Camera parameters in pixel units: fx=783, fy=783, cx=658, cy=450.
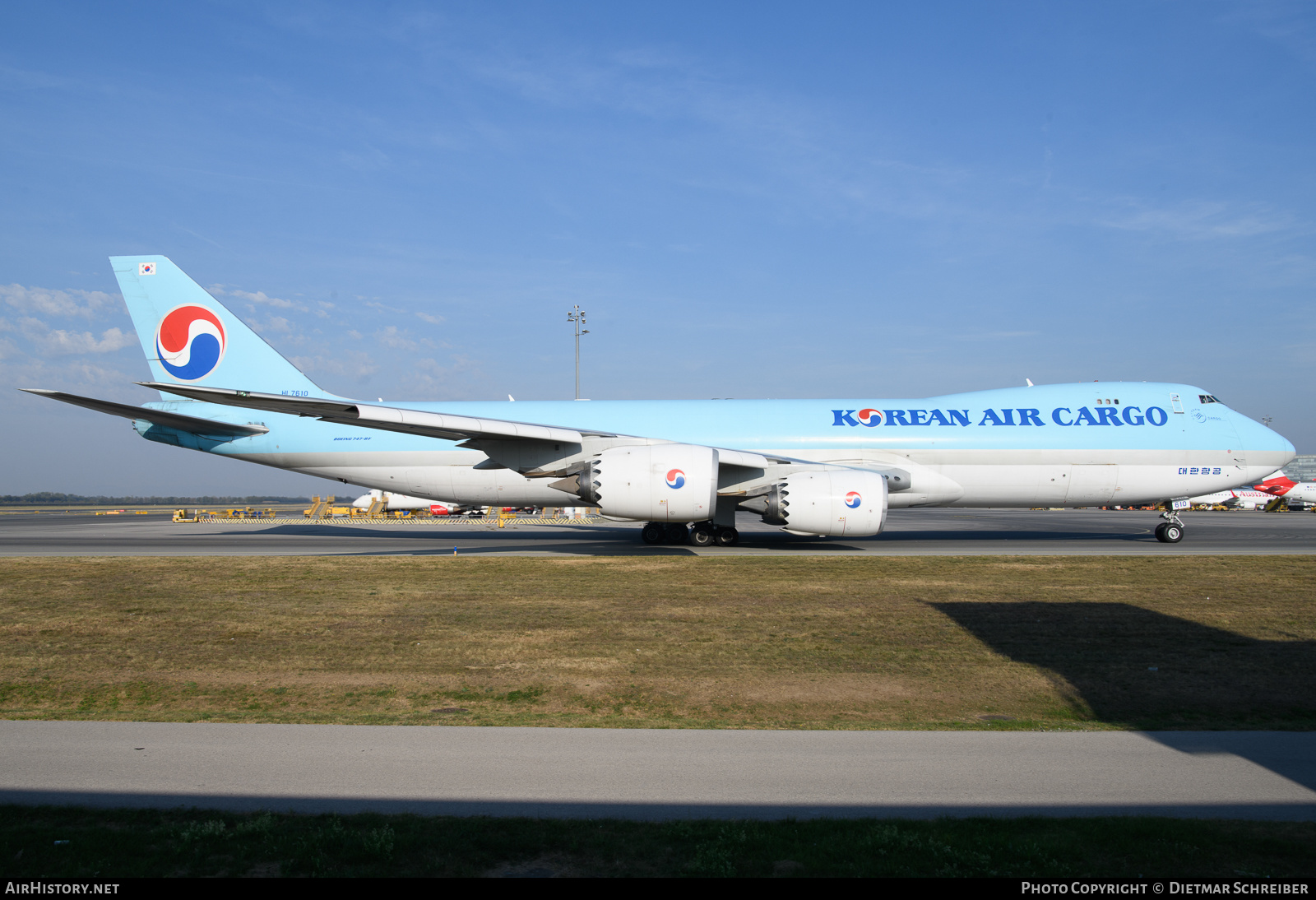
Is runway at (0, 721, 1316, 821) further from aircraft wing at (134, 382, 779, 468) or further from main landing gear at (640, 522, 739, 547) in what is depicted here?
main landing gear at (640, 522, 739, 547)

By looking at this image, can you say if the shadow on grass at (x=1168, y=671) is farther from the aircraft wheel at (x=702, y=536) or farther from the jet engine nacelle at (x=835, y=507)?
the aircraft wheel at (x=702, y=536)

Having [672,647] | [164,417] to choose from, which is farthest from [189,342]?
[672,647]

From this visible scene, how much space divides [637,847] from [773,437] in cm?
2027

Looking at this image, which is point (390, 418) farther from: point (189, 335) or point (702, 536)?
point (189, 335)

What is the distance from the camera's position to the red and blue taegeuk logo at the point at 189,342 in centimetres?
2450

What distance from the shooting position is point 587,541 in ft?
83.5

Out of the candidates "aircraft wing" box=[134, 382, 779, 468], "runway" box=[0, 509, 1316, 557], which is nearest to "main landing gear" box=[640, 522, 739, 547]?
"runway" box=[0, 509, 1316, 557]

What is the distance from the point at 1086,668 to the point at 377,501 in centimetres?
5295

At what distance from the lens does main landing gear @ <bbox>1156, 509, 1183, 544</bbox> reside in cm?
2484

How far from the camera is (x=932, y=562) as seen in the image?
55.6 feet

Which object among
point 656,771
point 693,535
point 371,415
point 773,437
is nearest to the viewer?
point 656,771

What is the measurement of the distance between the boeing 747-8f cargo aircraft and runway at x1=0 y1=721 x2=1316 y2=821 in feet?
48.7

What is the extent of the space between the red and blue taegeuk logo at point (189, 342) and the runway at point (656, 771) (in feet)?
67.5

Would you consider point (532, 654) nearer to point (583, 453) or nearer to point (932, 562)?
point (932, 562)
